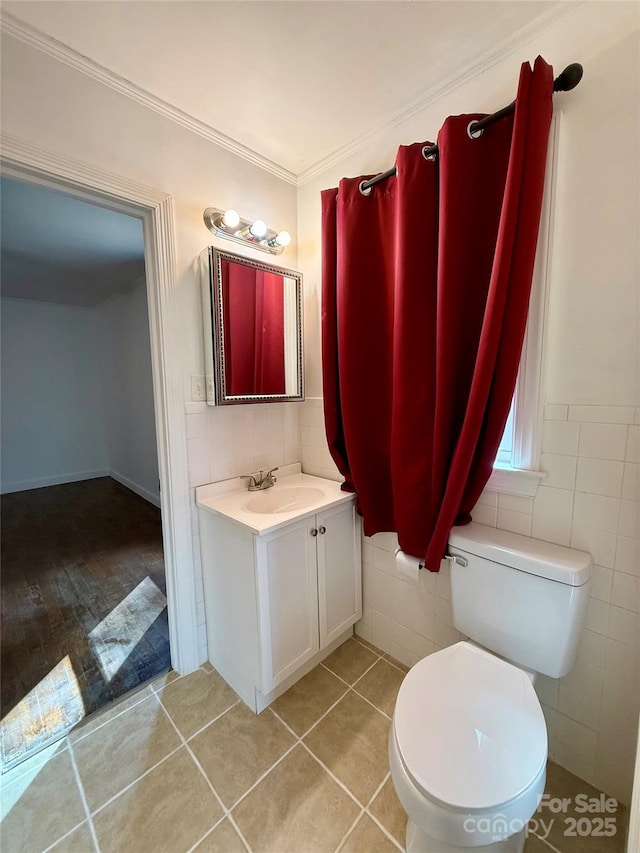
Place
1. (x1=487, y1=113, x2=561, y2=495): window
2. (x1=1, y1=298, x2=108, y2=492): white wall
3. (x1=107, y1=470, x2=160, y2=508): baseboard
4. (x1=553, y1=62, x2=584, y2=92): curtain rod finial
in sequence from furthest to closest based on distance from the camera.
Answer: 1. (x1=1, y1=298, x2=108, y2=492): white wall
2. (x1=107, y1=470, x2=160, y2=508): baseboard
3. (x1=487, y1=113, x2=561, y2=495): window
4. (x1=553, y1=62, x2=584, y2=92): curtain rod finial

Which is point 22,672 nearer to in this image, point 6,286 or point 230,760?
point 230,760

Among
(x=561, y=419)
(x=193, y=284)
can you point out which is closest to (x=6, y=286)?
(x=193, y=284)

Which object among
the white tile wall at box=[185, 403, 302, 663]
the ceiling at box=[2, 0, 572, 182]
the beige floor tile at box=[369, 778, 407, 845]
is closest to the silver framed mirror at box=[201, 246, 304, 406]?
the white tile wall at box=[185, 403, 302, 663]

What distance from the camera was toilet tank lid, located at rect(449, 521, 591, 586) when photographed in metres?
0.99

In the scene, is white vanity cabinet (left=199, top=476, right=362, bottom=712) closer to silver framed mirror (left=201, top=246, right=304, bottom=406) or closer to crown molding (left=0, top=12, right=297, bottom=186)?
silver framed mirror (left=201, top=246, right=304, bottom=406)

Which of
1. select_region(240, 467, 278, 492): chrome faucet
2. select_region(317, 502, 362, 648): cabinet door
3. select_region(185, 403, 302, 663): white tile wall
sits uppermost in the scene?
select_region(185, 403, 302, 663): white tile wall

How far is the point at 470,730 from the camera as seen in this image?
845 millimetres

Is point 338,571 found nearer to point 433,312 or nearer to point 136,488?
point 433,312

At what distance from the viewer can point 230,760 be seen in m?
1.20

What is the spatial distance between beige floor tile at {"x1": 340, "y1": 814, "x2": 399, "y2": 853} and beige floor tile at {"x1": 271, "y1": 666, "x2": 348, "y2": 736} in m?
0.34

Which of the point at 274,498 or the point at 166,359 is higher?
the point at 166,359

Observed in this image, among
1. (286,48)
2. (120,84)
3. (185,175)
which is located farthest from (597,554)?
(120,84)

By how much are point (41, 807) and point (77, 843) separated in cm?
20

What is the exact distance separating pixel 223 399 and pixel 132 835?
4.73 feet
